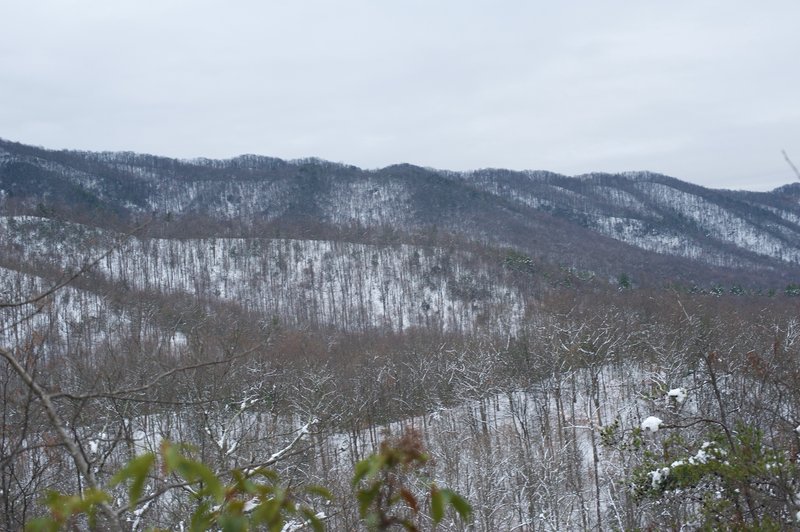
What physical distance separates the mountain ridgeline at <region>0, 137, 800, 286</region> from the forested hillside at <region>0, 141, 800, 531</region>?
899mm

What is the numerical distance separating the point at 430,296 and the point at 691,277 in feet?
166

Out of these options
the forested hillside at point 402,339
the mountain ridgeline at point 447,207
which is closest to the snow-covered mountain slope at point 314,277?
the forested hillside at point 402,339

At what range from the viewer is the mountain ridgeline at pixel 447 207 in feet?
349

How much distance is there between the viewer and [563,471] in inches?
736

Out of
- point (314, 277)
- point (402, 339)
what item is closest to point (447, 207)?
point (314, 277)

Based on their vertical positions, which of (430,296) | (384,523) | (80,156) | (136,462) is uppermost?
(80,156)

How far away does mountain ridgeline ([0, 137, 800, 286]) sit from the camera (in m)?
106

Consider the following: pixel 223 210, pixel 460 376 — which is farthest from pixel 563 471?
pixel 223 210

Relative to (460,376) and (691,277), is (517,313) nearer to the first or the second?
(460,376)

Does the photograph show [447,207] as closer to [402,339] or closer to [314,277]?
[314,277]

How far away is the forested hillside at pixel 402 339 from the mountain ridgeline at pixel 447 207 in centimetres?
90

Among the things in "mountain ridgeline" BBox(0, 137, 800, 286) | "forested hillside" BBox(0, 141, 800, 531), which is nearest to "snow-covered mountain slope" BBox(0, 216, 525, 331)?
"forested hillside" BBox(0, 141, 800, 531)

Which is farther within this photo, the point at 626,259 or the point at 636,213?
the point at 636,213

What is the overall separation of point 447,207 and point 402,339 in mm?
87414
